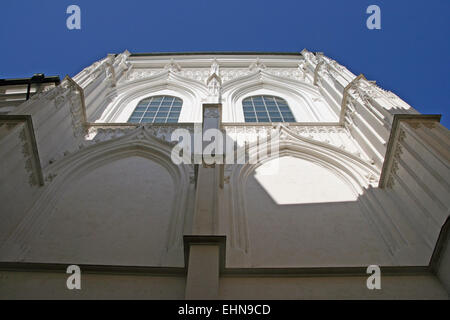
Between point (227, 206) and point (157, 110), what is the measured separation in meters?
8.91

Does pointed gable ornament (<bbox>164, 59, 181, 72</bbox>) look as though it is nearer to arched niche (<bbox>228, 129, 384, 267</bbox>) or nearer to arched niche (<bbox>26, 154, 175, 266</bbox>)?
arched niche (<bbox>26, 154, 175, 266</bbox>)

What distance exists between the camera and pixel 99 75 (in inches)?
624

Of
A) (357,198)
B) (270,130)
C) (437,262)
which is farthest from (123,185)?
(437,262)

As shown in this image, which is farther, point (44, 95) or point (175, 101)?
point (175, 101)

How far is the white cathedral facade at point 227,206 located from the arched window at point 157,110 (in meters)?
2.21

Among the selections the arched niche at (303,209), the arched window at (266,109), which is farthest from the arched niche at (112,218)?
the arched window at (266,109)

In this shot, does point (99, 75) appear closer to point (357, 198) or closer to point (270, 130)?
point (270, 130)

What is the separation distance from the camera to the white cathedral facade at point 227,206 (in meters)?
Answer: 5.18

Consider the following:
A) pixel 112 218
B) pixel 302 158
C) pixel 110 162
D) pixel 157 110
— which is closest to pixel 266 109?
pixel 157 110

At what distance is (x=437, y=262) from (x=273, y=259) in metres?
2.82

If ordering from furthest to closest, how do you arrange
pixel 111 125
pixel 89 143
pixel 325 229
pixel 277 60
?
1. pixel 277 60
2. pixel 111 125
3. pixel 89 143
4. pixel 325 229

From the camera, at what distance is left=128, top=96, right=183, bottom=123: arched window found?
1436 centimetres

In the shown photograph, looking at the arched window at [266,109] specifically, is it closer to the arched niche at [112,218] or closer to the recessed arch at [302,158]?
the recessed arch at [302,158]

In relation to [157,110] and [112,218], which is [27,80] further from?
[157,110]
